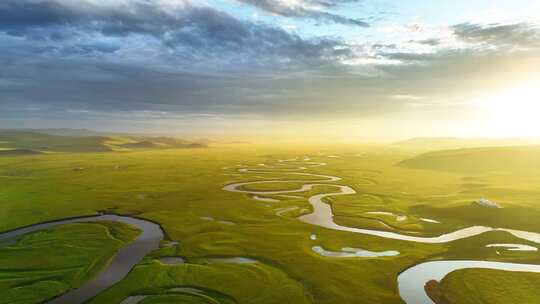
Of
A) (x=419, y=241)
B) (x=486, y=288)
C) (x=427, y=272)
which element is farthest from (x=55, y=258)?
(x=419, y=241)

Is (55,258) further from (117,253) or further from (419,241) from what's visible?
(419,241)

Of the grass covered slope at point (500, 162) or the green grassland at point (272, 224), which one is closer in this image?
the green grassland at point (272, 224)

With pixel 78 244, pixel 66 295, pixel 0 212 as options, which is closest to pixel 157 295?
pixel 66 295

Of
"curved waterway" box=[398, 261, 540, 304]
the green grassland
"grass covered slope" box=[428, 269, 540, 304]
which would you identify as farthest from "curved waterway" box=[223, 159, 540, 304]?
"grass covered slope" box=[428, 269, 540, 304]

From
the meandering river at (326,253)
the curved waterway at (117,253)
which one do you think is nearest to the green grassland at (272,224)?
the meandering river at (326,253)

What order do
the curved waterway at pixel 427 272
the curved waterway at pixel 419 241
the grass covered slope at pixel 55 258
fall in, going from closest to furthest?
the curved waterway at pixel 427 272 → the grass covered slope at pixel 55 258 → the curved waterway at pixel 419 241

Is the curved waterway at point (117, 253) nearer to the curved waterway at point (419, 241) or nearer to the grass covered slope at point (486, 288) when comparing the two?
the curved waterway at point (419, 241)
